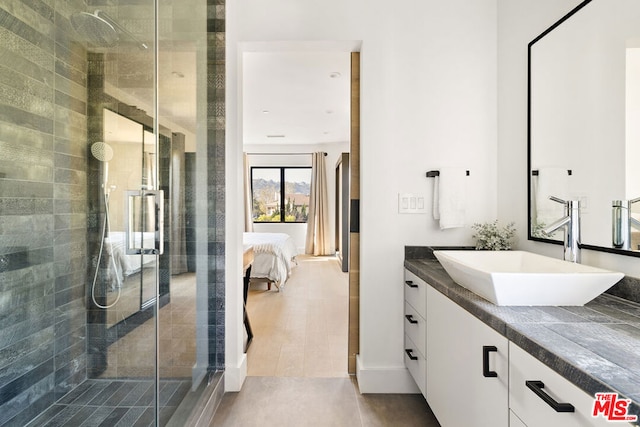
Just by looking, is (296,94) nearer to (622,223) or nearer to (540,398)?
(622,223)

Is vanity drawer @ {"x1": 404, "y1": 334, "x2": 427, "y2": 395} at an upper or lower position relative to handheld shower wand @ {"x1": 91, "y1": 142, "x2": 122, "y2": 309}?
lower

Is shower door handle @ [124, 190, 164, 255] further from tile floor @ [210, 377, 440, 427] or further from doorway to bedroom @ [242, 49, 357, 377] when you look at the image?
doorway to bedroom @ [242, 49, 357, 377]

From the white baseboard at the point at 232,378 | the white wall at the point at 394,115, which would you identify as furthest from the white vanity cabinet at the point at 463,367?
the white baseboard at the point at 232,378

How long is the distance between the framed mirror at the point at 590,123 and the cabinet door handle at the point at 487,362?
2.25 ft

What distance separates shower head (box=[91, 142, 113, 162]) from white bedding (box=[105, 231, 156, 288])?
345 millimetres

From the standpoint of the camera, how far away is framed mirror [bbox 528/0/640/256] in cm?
120

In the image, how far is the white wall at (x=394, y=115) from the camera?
2.06m

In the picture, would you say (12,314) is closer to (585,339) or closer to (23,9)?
(23,9)

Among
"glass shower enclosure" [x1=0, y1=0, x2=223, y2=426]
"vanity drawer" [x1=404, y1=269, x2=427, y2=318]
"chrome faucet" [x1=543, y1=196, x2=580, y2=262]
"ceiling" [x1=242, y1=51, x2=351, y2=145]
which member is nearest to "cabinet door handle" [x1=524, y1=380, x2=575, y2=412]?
"chrome faucet" [x1=543, y1=196, x2=580, y2=262]

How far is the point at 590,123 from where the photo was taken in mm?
1377

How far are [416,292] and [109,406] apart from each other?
156 cm

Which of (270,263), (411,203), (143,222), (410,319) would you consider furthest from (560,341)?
(270,263)

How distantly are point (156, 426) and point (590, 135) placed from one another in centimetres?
222

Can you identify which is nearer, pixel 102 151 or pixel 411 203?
pixel 102 151
